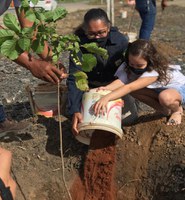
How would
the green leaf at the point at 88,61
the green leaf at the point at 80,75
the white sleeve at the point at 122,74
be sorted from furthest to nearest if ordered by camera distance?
the white sleeve at the point at 122,74
the green leaf at the point at 80,75
the green leaf at the point at 88,61

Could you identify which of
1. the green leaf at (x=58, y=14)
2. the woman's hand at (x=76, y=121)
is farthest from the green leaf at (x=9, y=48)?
the woman's hand at (x=76, y=121)

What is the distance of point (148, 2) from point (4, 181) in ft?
10.9

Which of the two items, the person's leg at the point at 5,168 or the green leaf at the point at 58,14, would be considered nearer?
the green leaf at the point at 58,14

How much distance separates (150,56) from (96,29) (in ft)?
1.48

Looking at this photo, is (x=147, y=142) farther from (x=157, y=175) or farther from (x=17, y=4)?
(x=17, y=4)

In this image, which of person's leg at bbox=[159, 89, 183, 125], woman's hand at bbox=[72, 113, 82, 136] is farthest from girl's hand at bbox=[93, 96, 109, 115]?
person's leg at bbox=[159, 89, 183, 125]

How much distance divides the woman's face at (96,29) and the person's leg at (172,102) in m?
0.64

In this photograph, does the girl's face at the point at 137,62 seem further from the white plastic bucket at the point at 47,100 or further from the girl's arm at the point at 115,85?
the white plastic bucket at the point at 47,100

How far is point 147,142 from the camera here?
3.51 meters

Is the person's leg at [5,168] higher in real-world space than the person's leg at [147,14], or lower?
higher

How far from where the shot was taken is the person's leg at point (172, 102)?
3447mm

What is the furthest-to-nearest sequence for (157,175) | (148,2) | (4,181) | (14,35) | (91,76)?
(148,2) → (91,76) → (157,175) → (4,181) → (14,35)

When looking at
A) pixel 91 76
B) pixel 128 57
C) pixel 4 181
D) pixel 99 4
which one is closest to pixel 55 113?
pixel 91 76

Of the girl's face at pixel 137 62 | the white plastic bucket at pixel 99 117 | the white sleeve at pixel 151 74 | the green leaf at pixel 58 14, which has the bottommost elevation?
the white plastic bucket at pixel 99 117
